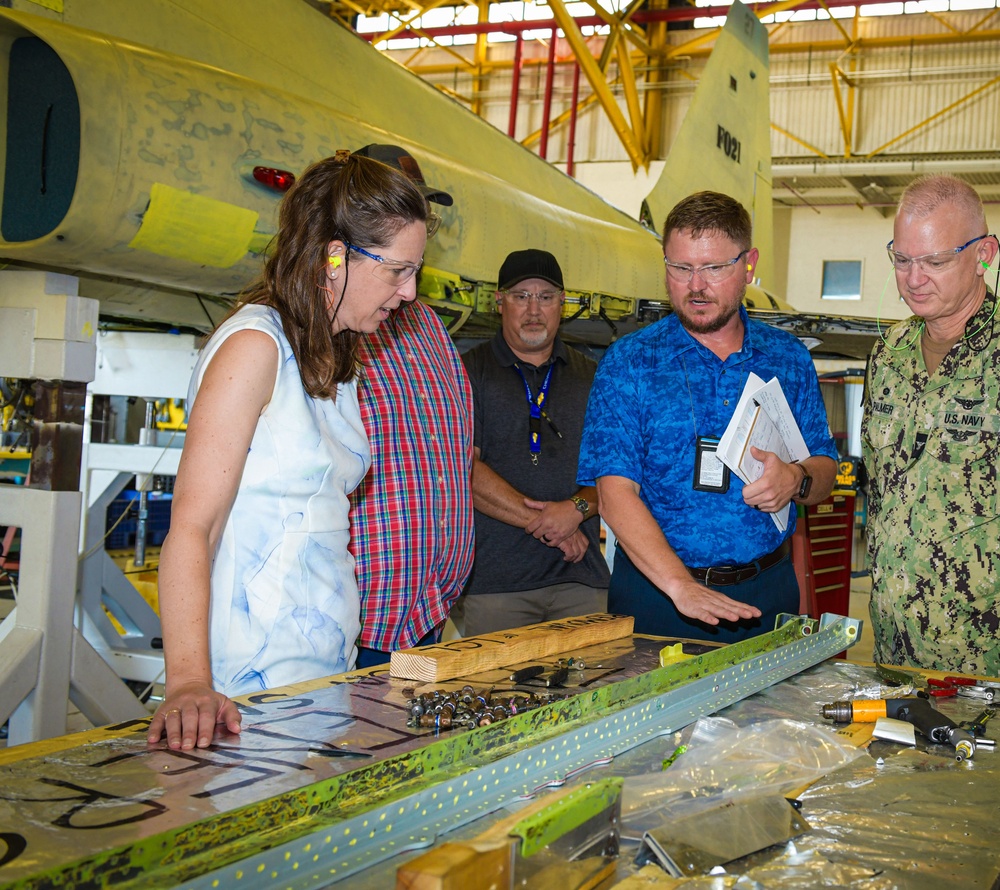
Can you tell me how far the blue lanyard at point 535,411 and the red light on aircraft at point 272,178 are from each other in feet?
3.77

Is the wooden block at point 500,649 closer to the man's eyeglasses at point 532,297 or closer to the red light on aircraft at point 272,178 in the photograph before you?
the man's eyeglasses at point 532,297

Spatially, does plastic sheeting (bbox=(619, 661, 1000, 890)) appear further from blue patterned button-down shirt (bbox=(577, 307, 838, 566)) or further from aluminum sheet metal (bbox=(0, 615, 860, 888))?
blue patterned button-down shirt (bbox=(577, 307, 838, 566))

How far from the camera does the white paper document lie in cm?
221

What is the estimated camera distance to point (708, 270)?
228 cm

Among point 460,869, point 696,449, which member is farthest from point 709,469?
point 460,869

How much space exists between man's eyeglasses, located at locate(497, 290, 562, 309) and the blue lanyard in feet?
0.73

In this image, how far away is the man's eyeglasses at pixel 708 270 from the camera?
227 centimetres

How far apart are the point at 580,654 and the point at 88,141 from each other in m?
2.28

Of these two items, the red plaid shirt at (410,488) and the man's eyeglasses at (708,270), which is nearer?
the red plaid shirt at (410,488)

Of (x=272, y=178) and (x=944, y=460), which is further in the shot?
(x=272, y=178)

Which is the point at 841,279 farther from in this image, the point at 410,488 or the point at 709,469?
the point at 410,488

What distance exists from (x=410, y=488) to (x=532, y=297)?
1.37 meters

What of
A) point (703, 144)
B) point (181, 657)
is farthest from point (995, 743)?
point (703, 144)

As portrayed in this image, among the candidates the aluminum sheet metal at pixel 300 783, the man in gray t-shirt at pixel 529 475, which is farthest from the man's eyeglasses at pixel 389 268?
the man in gray t-shirt at pixel 529 475
